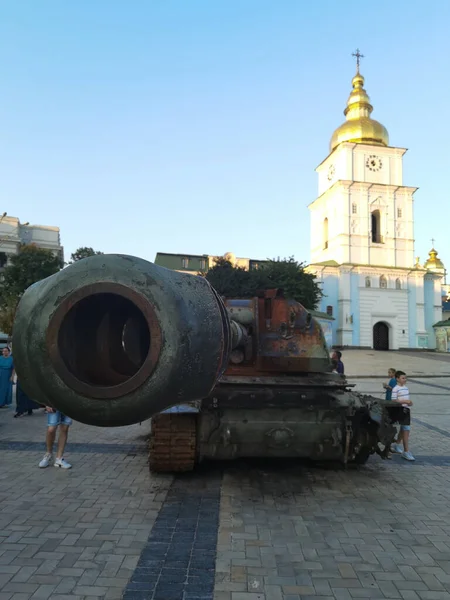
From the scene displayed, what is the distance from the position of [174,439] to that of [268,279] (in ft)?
90.4

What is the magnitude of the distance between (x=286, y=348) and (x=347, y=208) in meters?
37.5

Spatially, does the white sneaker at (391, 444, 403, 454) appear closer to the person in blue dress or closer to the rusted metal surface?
the rusted metal surface

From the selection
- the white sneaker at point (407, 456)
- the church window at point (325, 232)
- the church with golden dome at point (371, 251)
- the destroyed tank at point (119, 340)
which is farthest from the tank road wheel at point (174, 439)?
the church window at point (325, 232)

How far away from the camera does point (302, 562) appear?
11.7ft

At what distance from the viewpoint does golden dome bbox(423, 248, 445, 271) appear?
46.7 m

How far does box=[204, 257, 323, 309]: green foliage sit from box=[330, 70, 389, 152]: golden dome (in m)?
14.9

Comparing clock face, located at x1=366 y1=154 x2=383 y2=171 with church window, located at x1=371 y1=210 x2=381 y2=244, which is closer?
clock face, located at x1=366 y1=154 x2=383 y2=171

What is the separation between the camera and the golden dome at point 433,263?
46688 millimetres

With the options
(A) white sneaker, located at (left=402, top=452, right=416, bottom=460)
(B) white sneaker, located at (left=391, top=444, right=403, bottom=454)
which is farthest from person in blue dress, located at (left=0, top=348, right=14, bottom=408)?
(A) white sneaker, located at (left=402, top=452, right=416, bottom=460)

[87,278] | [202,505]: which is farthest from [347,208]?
[87,278]

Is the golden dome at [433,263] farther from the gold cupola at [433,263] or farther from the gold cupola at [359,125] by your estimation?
the gold cupola at [359,125]

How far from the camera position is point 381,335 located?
135 feet

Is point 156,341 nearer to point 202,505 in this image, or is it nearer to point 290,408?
point 202,505

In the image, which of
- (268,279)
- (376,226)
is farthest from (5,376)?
(376,226)
